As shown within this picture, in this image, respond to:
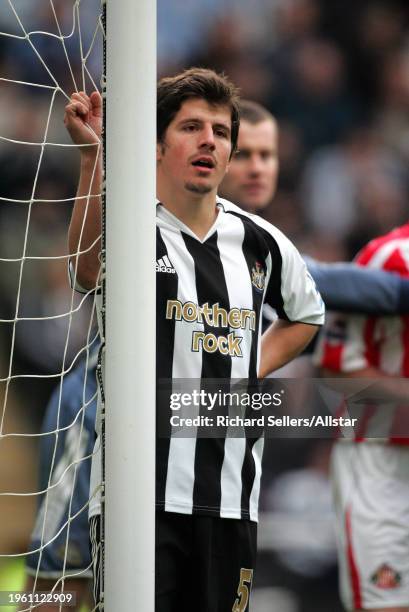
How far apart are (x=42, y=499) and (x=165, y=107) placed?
3.18 ft

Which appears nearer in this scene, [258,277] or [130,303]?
[130,303]

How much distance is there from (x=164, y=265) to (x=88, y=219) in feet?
0.70

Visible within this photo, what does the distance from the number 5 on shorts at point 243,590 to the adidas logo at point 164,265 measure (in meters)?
0.63

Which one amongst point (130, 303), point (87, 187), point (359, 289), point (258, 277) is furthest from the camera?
point (359, 289)

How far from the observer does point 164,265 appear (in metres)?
2.27

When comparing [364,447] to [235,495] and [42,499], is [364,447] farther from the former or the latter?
[42,499]

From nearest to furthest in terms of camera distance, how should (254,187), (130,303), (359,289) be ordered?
(130,303), (254,187), (359,289)

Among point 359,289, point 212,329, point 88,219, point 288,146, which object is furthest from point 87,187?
point 359,289

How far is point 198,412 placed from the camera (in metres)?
2.32

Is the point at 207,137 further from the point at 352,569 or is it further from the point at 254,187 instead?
the point at 352,569

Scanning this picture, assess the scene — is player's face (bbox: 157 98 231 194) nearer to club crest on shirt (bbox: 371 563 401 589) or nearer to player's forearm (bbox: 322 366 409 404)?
player's forearm (bbox: 322 366 409 404)

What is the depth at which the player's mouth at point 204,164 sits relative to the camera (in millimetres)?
2320

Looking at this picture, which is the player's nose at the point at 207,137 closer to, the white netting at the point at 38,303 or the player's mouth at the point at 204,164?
the player's mouth at the point at 204,164

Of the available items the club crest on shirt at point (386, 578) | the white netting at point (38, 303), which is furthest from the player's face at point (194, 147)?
the club crest on shirt at point (386, 578)
